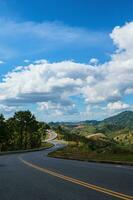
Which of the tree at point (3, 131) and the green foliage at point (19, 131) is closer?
the tree at point (3, 131)

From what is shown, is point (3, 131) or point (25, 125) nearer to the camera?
point (3, 131)

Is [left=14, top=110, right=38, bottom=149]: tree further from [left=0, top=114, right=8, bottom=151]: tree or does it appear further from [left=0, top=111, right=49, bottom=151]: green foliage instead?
[left=0, top=114, right=8, bottom=151]: tree

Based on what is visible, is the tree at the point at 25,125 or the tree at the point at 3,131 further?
the tree at the point at 25,125

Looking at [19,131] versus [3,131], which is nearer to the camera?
[3,131]

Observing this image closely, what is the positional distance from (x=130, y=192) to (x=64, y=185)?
333 centimetres

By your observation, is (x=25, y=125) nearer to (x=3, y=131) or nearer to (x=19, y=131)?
(x=19, y=131)

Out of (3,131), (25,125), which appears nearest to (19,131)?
(25,125)

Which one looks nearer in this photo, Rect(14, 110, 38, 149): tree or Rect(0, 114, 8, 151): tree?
Rect(0, 114, 8, 151): tree

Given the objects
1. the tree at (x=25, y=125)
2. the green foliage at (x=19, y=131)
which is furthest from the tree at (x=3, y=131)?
the tree at (x=25, y=125)

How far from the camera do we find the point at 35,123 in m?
120

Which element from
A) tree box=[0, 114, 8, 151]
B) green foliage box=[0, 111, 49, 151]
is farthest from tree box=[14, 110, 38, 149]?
tree box=[0, 114, 8, 151]

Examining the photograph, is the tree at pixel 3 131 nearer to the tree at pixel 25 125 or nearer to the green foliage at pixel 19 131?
the green foliage at pixel 19 131

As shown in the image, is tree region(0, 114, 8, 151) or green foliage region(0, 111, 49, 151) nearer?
tree region(0, 114, 8, 151)

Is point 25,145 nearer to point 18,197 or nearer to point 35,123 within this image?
point 35,123
